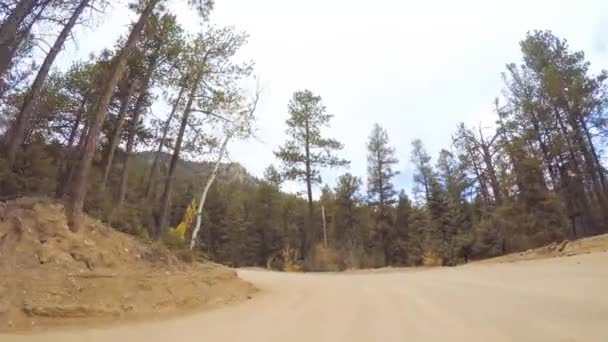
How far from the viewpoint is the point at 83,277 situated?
573 cm

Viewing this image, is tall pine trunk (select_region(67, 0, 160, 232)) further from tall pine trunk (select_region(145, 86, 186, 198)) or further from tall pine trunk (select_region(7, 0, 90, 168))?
tall pine trunk (select_region(145, 86, 186, 198))

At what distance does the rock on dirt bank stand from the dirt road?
1.68ft

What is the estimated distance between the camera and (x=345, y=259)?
26875 mm

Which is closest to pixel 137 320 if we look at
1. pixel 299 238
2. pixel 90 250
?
pixel 90 250

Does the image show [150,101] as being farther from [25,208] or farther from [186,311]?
[186,311]

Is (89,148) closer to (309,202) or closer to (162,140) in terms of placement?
(162,140)

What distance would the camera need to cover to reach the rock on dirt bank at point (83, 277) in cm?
501

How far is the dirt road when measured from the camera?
12.5 ft

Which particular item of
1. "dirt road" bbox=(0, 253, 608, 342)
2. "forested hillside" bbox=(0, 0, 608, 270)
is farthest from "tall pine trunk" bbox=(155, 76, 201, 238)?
"dirt road" bbox=(0, 253, 608, 342)

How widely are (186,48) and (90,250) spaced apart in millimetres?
12393

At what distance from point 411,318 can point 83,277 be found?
179 inches

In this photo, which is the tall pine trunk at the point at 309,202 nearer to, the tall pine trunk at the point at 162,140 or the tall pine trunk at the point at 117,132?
the tall pine trunk at the point at 162,140

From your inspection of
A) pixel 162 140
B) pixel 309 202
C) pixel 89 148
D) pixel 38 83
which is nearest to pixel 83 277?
pixel 89 148

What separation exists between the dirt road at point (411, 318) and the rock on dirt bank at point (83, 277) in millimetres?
513
